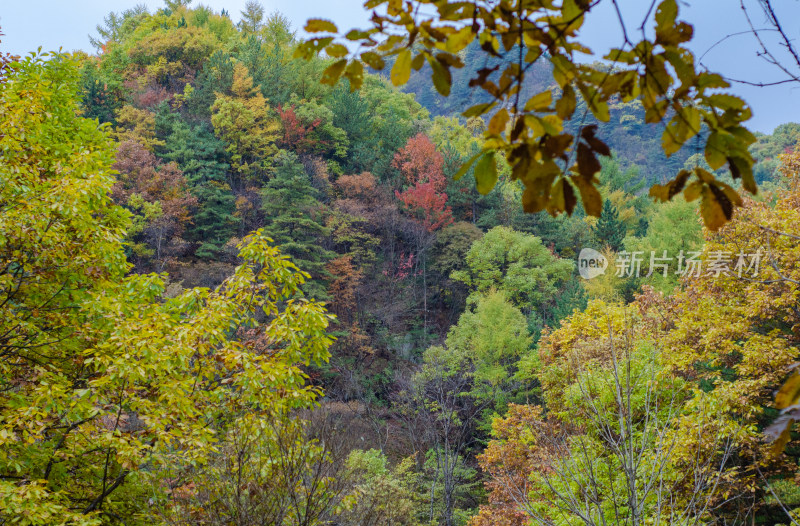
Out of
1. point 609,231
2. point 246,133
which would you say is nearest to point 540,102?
point 246,133

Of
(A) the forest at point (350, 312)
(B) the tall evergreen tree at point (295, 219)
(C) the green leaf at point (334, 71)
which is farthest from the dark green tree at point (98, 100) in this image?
(C) the green leaf at point (334, 71)

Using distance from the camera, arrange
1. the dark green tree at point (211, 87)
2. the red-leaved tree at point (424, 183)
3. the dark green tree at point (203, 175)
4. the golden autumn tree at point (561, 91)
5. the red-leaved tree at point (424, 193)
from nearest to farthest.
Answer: the golden autumn tree at point (561, 91) → the dark green tree at point (203, 175) → the red-leaved tree at point (424, 193) → the red-leaved tree at point (424, 183) → the dark green tree at point (211, 87)

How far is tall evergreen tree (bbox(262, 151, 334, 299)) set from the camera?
1731 centimetres

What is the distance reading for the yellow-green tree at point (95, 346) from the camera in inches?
127

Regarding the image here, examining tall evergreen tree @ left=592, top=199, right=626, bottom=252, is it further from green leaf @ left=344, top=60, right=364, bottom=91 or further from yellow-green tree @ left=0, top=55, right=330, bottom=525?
green leaf @ left=344, top=60, right=364, bottom=91

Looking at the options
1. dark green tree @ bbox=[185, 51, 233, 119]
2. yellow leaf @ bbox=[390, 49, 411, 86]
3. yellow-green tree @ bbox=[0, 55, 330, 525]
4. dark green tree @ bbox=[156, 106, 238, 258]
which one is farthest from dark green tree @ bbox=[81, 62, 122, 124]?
yellow leaf @ bbox=[390, 49, 411, 86]

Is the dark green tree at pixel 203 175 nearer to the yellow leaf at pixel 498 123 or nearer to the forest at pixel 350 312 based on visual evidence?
the forest at pixel 350 312

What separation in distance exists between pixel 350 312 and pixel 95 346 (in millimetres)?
15422

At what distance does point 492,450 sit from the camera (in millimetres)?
11500

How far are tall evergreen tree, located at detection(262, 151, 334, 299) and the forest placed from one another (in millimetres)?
110

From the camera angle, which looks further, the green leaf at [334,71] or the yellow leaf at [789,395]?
the green leaf at [334,71]

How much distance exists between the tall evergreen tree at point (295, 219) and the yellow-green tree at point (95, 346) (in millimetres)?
12908

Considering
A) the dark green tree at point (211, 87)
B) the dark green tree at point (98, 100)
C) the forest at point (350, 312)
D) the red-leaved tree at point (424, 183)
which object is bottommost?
the forest at point (350, 312)

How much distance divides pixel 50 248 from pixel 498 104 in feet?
12.9
